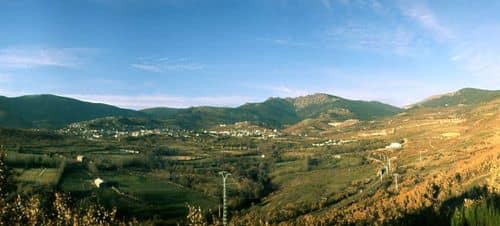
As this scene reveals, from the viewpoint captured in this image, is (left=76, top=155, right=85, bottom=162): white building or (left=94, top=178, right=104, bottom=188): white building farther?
(left=76, top=155, right=85, bottom=162): white building

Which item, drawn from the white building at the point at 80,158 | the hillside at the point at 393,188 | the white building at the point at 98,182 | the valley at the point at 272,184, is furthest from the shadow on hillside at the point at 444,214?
the white building at the point at 80,158

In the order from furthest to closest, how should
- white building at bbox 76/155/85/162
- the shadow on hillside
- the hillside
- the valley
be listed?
1. white building at bbox 76/155/85/162
2. the valley
3. the hillside
4. the shadow on hillside

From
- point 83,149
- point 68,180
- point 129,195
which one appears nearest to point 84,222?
point 129,195

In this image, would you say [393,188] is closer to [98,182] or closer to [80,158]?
[98,182]

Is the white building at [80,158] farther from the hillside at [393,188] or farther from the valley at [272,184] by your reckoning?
the hillside at [393,188]

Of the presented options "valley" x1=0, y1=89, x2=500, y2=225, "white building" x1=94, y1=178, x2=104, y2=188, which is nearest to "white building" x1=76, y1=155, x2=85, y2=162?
"valley" x1=0, y1=89, x2=500, y2=225

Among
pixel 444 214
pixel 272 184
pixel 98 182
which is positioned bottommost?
pixel 272 184

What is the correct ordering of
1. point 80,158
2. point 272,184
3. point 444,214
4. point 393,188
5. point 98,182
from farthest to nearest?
point 272,184, point 80,158, point 393,188, point 98,182, point 444,214

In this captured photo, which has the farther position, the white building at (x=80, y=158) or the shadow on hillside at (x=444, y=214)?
the white building at (x=80, y=158)

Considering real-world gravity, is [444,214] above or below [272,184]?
above

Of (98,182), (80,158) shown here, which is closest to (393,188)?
(98,182)

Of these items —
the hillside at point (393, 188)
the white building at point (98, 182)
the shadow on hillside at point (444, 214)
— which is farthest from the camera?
the white building at point (98, 182)

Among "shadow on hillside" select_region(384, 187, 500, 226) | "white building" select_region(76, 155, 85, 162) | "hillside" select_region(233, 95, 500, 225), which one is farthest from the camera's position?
"white building" select_region(76, 155, 85, 162)

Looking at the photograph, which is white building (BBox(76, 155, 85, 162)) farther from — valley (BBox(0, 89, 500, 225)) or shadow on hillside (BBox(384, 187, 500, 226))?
shadow on hillside (BBox(384, 187, 500, 226))
